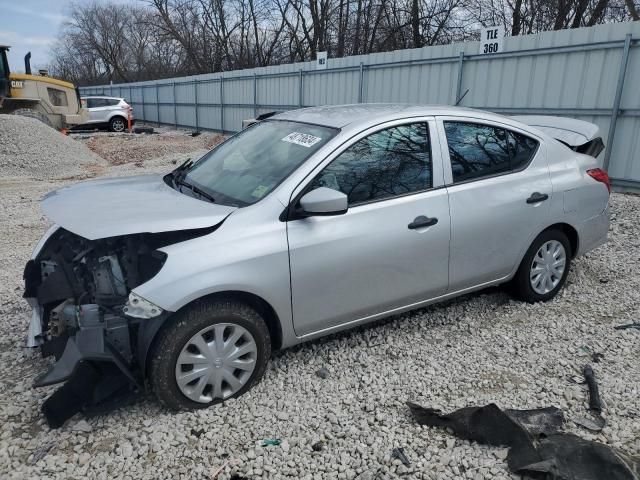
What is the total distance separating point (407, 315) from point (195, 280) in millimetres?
2050

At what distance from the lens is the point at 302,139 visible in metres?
3.47

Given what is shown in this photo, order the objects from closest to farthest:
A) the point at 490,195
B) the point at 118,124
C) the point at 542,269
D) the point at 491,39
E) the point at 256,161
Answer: the point at 256,161 < the point at 490,195 < the point at 542,269 < the point at 491,39 < the point at 118,124

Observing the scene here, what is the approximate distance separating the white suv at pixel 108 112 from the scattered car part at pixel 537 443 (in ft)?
81.5

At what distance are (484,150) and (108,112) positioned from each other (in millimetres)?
23992

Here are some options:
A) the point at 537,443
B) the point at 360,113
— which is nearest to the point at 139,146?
the point at 360,113

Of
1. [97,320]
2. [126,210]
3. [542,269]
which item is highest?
[126,210]

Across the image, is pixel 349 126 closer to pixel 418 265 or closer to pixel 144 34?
pixel 418 265

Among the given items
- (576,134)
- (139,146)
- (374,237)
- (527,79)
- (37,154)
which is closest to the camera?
(374,237)

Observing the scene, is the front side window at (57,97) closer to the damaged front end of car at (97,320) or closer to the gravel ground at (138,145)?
the gravel ground at (138,145)

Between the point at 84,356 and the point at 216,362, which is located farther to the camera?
the point at 216,362

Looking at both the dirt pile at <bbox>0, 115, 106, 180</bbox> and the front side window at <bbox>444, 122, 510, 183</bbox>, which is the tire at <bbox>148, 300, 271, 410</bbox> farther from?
the dirt pile at <bbox>0, 115, 106, 180</bbox>

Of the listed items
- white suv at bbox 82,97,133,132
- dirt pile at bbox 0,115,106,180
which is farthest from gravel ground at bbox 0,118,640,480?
white suv at bbox 82,97,133,132

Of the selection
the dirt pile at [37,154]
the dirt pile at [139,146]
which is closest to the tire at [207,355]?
the dirt pile at [37,154]

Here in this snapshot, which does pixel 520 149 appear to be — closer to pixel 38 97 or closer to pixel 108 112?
pixel 38 97
